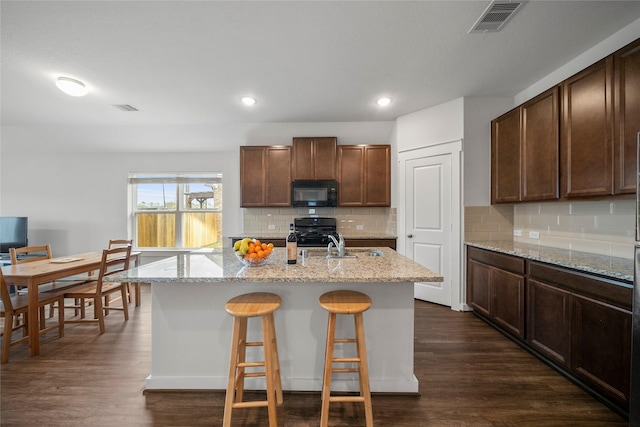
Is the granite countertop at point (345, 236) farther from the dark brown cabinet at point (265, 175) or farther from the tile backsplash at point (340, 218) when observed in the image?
the dark brown cabinet at point (265, 175)

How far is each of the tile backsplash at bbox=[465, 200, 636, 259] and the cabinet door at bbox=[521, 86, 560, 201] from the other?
36 cm

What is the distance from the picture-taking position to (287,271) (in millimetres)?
1676

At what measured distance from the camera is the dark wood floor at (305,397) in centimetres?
159

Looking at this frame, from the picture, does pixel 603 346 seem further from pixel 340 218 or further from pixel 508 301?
pixel 340 218

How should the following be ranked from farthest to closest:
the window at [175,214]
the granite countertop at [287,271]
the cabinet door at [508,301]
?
the window at [175,214] < the cabinet door at [508,301] < the granite countertop at [287,271]

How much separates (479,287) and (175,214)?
5.03 metres

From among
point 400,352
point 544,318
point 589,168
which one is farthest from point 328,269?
point 589,168

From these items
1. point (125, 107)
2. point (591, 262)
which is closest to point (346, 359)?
point (591, 262)

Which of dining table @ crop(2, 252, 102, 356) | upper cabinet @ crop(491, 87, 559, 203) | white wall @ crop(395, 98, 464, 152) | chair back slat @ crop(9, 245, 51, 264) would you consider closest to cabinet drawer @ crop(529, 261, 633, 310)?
upper cabinet @ crop(491, 87, 559, 203)

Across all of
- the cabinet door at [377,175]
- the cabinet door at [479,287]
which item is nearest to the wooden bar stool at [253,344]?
the cabinet door at [479,287]

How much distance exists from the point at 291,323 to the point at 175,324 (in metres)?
0.81

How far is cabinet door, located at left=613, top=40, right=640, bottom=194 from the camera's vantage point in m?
1.74

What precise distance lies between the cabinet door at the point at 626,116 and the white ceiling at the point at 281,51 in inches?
17.5

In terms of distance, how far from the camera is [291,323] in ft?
6.00
